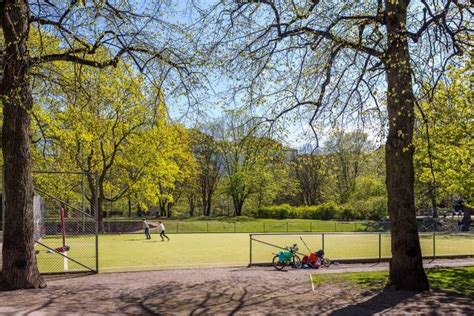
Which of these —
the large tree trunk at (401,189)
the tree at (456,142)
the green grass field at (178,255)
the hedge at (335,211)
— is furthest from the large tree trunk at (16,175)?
the hedge at (335,211)


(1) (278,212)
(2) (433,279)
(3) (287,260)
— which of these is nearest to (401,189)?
(2) (433,279)

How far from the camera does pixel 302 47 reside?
45.0ft

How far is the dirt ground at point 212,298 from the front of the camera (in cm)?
1038

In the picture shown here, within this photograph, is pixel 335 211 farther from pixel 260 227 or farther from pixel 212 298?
pixel 212 298

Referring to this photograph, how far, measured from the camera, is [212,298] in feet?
38.7

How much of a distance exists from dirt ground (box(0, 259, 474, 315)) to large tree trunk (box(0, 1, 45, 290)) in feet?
2.41

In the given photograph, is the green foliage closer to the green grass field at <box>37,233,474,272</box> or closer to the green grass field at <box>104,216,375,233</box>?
the green grass field at <box>104,216,375,233</box>

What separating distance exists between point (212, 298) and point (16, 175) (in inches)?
239

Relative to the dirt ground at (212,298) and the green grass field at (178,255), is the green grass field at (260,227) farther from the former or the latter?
the dirt ground at (212,298)

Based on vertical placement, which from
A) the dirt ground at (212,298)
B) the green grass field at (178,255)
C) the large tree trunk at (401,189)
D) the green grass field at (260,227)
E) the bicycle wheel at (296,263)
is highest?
the large tree trunk at (401,189)

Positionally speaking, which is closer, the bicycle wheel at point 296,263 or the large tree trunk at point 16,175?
the large tree trunk at point 16,175

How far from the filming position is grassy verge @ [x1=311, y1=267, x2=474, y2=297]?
1319 cm

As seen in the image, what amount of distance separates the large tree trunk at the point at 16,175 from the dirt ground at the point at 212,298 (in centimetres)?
74

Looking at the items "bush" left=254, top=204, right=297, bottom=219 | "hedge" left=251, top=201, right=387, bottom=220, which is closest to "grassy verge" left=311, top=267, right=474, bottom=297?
"hedge" left=251, top=201, right=387, bottom=220
